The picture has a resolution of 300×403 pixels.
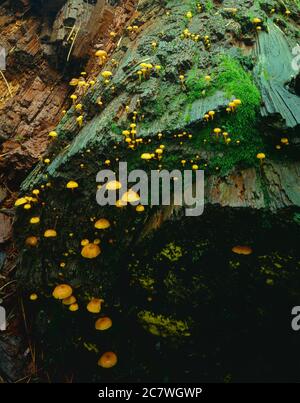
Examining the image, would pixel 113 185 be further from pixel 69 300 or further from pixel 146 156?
pixel 69 300

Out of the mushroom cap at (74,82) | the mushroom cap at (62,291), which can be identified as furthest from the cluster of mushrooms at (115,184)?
the mushroom cap at (74,82)

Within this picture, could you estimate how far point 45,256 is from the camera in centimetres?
482

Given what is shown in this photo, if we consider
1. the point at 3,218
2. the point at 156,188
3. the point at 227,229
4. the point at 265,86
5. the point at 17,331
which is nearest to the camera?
the point at 227,229

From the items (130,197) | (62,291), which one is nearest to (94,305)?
(62,291)

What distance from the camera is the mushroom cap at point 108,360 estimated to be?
15.3ft

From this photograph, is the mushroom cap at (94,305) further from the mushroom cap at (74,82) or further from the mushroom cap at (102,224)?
the mushroom cap at (74,82)

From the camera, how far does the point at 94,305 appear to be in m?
4.47

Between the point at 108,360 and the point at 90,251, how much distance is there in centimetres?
155

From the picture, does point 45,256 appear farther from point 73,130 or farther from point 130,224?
point 73,130

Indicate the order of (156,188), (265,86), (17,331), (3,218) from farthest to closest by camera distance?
(3,218) → (17,331) → (265,86) → (156,188)

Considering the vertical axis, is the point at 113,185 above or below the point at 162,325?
above

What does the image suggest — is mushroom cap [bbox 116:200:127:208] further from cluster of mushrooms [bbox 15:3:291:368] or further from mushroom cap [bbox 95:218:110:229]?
mushroom cap [bbox 95:218:110:229]

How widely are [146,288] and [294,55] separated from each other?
13.7 feet

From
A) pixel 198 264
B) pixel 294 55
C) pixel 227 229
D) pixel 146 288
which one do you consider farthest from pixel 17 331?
pixel 294 55
